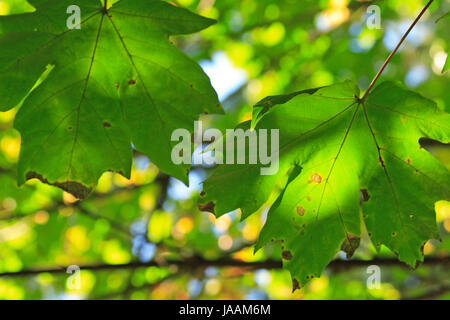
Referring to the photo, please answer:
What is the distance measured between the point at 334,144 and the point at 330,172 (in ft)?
→ 0.36

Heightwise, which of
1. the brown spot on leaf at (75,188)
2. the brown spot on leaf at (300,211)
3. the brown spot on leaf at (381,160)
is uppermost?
the brown spot on leaf at (381,160)

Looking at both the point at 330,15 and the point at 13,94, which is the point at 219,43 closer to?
the point at 330,15

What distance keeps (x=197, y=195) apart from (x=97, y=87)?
380cm

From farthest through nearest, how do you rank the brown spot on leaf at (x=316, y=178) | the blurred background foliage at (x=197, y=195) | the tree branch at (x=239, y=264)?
the blurred background foliage at (x=197, y=195) < the tree branch at (x=239, y=264) < the brown spot on leaf at (x=316, y=178)

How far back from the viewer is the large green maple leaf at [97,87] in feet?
5.25

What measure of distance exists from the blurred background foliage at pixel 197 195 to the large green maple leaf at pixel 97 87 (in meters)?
1.86

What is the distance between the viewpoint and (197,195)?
214 inches

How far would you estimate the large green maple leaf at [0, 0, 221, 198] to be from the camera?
1.60 m

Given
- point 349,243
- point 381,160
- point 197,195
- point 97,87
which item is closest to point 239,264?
point 349,243

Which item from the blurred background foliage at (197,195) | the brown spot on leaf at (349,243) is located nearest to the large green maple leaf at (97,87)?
the brown spot on leaf at (349,243)

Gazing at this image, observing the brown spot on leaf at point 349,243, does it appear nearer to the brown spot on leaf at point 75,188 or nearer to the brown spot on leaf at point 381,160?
the brown spot on leaf at point 381,160

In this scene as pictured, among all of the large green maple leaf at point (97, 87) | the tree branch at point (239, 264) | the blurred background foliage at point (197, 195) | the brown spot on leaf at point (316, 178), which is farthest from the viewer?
the blurred background foliage at point (197, 195)

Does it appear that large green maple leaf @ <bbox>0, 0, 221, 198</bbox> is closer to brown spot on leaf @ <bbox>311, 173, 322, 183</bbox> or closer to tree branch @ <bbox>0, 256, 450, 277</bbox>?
brown spot on leaf @ <bbox>311, 173, 322, 183</bbox>

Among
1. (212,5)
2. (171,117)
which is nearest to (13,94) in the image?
(171,117)
